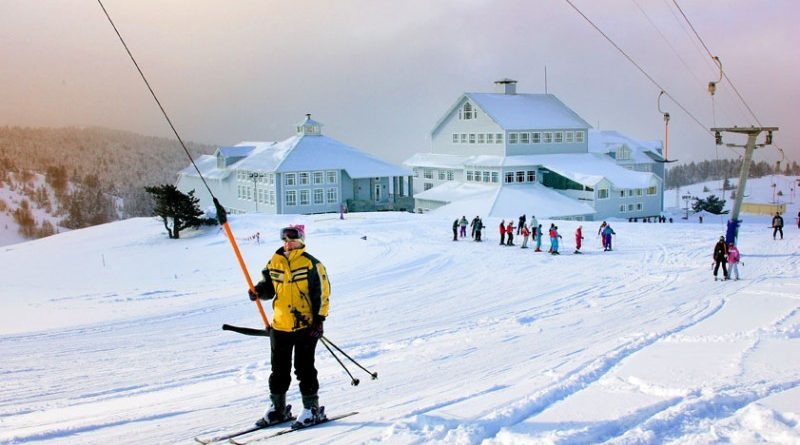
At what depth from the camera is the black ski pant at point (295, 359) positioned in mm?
6971

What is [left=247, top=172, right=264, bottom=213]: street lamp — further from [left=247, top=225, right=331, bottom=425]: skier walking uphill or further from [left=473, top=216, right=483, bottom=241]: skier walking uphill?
[left=247, top=225, right=331, bottom=425]: skier walking uphill

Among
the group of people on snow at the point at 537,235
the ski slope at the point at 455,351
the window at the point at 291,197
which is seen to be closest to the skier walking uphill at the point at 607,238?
the group of people on snow at the point at 537,235

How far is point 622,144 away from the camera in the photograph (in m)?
66.4

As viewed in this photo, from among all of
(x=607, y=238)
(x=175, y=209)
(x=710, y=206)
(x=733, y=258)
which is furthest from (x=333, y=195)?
(x=733, y=258)

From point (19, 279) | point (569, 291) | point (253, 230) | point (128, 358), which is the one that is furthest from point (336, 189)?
point (128, 358)

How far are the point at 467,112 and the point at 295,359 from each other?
2253 inches

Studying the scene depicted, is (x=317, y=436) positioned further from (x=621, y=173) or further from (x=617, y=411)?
(x=621, y=173)

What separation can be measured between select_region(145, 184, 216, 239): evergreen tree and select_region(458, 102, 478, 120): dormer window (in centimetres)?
3009

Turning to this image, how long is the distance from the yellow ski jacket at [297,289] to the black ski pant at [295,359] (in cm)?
11

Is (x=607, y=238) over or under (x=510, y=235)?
under

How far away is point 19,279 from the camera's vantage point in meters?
27.7

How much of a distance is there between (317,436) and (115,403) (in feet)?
11.5

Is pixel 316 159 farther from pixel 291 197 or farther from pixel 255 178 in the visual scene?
pixel 255 178

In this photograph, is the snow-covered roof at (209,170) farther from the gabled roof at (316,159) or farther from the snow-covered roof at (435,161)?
the snow-covered roof at (435,161)
